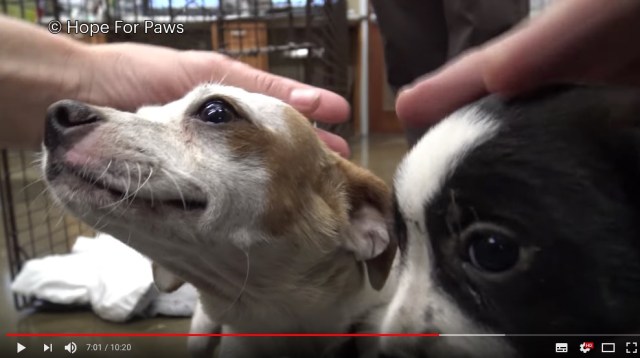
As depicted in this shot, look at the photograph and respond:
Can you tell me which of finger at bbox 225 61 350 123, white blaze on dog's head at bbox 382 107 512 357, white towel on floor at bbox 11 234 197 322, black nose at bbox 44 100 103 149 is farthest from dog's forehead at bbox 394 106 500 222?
white towel on floor at bbox 11 234 197 322

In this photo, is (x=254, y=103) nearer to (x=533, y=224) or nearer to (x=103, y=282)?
(x=533, y=224)

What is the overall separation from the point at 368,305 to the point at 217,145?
0.23m

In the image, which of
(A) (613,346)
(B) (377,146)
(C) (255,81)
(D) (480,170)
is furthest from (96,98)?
(A) (613,346)

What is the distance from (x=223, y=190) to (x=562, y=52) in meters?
0.32

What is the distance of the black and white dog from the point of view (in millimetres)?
502

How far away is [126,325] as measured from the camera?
2.65 ft

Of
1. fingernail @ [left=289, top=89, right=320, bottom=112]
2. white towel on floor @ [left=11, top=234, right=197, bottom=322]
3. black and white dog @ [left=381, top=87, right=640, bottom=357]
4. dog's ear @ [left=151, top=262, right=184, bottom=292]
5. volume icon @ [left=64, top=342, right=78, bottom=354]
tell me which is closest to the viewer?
black and white dog @ [left=381, top=87, right=640, bottom=357]

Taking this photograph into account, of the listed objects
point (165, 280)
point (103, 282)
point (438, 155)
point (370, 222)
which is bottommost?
point (103, 282)

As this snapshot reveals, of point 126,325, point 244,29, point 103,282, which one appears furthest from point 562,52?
point 103,282

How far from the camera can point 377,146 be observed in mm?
703

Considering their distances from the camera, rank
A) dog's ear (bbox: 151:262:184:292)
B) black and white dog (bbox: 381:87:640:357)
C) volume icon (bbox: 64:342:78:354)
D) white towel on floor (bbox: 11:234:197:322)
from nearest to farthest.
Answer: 1. black and white dog (bbox: 381:87:640:357)
2. volume icon (bbox: 64:342:78:354)
3. dog's ear (bbox: 151:262:184:292)
4. white towel on floor (bbox: 11:234:197:322)

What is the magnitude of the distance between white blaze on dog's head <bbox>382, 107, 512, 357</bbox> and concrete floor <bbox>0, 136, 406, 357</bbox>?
0.05 meters
